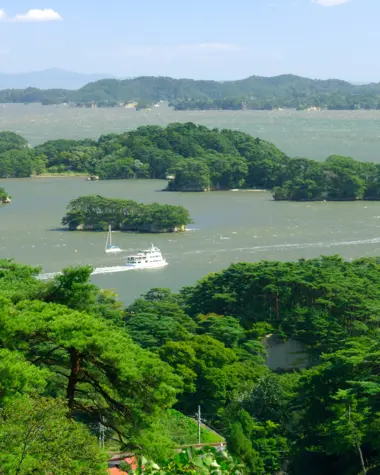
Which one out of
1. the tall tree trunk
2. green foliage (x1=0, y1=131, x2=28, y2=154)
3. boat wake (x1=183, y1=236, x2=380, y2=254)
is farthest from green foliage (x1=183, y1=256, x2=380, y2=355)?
green foliage (x1=0, y1=131, x2=28, y2=154)

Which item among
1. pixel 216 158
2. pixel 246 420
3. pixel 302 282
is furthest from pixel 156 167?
pixel 246 420

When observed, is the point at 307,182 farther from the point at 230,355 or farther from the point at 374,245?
the point at 230,355

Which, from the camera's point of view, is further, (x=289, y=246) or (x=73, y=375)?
(x=289, y=246)

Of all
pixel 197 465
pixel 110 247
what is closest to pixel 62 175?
pixel 110 247

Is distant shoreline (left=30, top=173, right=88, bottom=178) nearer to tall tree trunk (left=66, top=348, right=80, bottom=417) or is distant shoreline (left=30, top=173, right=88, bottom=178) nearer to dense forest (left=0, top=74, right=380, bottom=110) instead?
tall tree trunk (left=66, top=348, right=80, bottom=417)

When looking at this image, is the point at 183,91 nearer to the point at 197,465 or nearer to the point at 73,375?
the point at 73,375

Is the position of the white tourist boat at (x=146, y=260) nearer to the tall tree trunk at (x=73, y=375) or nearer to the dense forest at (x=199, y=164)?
Result: the dense forest at (x=199, y=164)
